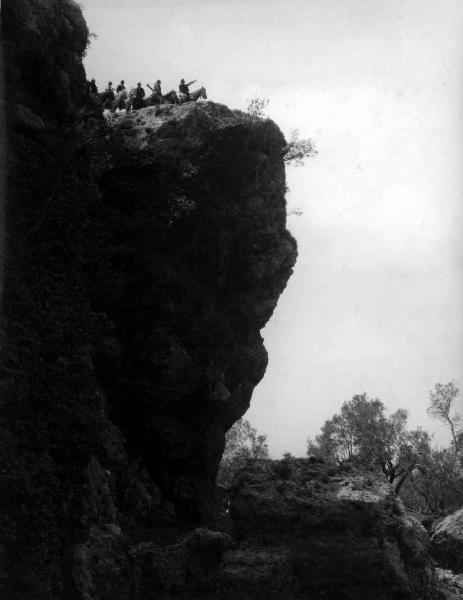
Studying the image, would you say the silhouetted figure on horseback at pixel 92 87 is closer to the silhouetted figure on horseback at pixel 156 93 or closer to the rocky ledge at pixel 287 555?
the silhouetted figure on horseback at pixel 156 93

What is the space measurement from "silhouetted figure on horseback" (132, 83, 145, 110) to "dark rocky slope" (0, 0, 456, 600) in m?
4.43

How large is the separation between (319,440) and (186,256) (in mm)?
31626

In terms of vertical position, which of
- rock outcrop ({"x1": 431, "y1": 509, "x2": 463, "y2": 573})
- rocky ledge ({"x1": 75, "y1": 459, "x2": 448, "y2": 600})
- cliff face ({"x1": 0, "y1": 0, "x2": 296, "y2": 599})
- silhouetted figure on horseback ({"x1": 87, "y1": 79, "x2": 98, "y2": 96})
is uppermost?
silhouetted figure on horseback ({"x1": 87, "y1": 79, "x2": 98, "y2": 96})

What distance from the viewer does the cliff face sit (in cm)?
1925

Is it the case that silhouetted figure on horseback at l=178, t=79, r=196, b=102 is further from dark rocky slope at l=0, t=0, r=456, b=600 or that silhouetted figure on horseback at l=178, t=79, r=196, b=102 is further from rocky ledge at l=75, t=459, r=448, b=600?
rocky ledge at l=75, t=459, r=448, b=600

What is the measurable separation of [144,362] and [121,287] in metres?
3.42

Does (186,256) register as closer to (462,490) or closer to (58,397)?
(58,397)

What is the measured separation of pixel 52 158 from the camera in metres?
24.0

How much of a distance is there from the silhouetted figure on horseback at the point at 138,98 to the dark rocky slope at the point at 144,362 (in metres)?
4.43

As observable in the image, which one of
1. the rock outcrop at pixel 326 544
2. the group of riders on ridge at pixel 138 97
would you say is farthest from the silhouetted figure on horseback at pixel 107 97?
the rock outcrop at pixel 326 544

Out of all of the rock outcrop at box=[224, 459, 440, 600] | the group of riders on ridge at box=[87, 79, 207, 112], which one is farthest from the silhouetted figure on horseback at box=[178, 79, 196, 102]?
the rock outcrop at box=[224, 459, 440, 600]

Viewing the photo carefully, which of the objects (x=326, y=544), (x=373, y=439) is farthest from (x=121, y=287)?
(x=373, y=439)

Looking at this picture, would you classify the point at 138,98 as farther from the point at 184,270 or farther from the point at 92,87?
the point at 184,270

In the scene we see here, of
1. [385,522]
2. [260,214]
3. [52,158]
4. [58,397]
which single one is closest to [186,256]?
[260,214]
